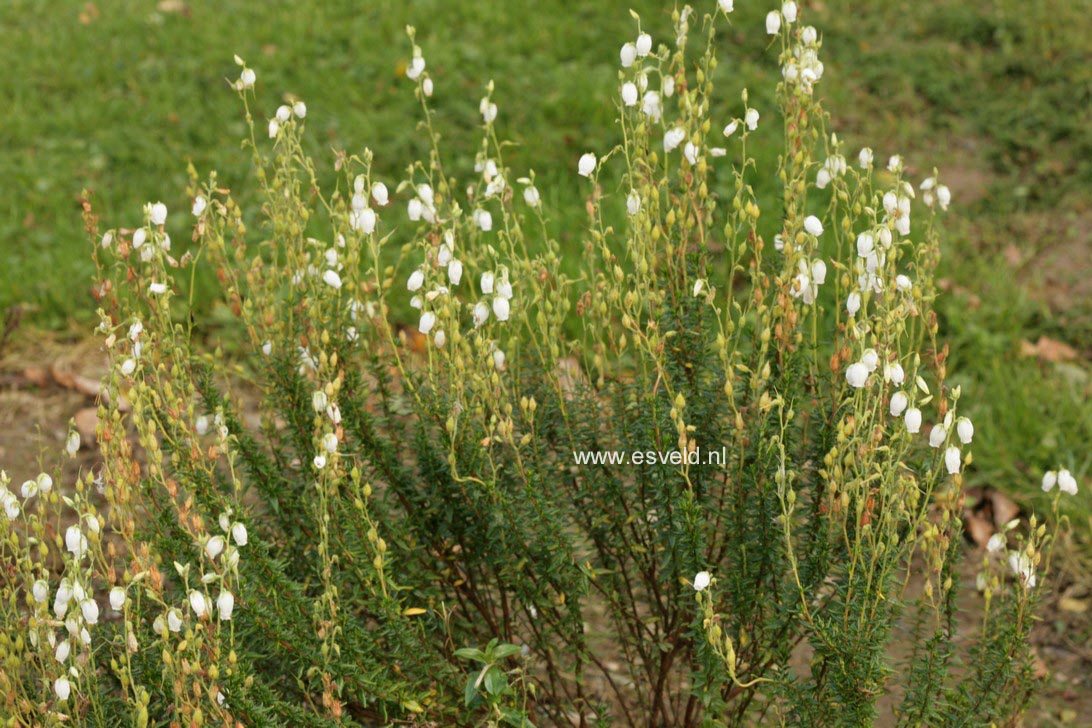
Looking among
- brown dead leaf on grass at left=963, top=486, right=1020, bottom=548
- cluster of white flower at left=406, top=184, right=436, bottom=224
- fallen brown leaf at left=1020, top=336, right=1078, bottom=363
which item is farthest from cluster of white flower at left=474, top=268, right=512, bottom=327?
fallen brown leaf at left=1020, top=336, right=1078, bottom=363

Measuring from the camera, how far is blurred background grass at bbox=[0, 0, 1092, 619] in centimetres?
507

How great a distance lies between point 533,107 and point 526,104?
44 mm

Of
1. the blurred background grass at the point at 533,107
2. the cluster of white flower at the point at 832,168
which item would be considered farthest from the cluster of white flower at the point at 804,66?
the blurred background grass at the point at 533,107

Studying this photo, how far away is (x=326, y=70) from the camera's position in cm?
680

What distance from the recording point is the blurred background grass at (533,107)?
16.6 ft

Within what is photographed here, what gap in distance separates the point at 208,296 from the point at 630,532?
2830 millimetres

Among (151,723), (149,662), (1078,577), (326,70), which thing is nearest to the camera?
(149,662)

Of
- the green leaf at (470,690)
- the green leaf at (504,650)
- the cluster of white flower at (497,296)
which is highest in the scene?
the cluster of white flower at (497,296)

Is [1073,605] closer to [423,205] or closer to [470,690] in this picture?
[470,690]

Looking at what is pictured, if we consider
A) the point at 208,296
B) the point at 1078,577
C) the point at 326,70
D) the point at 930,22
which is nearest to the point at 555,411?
the point at 1078,577

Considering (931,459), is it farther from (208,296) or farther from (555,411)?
(208,296)

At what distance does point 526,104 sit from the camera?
20.7ft

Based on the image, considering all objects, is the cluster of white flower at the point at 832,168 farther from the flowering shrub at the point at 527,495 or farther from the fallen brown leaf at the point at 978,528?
the fallen brown leaf at the point at 978,528

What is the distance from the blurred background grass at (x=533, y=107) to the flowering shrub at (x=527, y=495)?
217 cm
